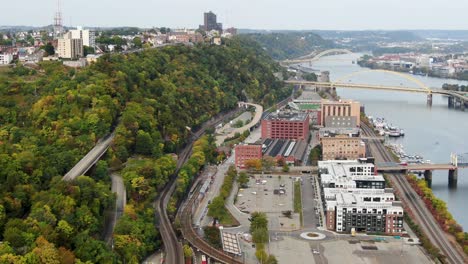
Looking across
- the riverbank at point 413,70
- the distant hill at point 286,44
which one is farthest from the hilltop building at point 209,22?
the riverbank at point 413,70

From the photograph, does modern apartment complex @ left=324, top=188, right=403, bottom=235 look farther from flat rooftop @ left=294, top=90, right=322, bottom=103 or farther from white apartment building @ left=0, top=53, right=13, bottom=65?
flat rooftop @ left=294, top=90, right=322, bottom=103

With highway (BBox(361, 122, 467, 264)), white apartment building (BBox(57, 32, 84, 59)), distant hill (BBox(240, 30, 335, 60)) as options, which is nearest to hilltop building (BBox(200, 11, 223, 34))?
distant hill (BBox(240, 30, 335, 60))

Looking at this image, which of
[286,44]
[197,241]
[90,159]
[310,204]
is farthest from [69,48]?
[286,44]

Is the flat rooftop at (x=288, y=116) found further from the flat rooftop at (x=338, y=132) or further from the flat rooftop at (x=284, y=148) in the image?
the flat rooftop at (x=338, y=132)

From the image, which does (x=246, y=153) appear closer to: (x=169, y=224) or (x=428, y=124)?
(x=169, y=224)

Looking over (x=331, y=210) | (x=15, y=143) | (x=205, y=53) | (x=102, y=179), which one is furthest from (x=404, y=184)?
(x=205, y=53)

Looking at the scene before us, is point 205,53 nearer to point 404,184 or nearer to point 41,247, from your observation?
point 404,184
